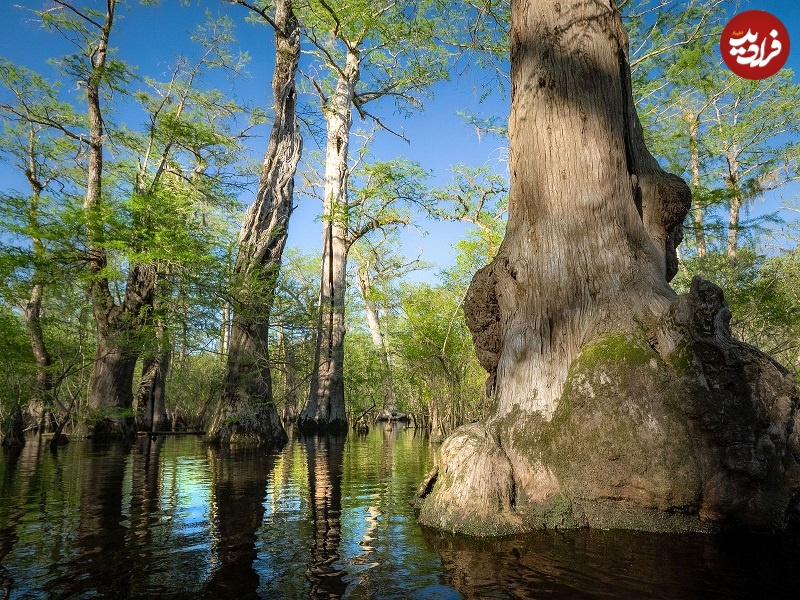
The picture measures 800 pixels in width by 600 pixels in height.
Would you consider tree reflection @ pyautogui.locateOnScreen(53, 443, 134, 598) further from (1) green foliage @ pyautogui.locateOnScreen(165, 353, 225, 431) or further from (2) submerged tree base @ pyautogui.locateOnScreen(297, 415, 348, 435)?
(1) green foliage @ pyautogui.locateOnScreen(165, 353, 225, 431)

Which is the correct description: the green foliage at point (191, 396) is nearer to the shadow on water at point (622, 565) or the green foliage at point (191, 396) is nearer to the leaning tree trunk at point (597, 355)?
the leaning tree trunk at point (597, 355)

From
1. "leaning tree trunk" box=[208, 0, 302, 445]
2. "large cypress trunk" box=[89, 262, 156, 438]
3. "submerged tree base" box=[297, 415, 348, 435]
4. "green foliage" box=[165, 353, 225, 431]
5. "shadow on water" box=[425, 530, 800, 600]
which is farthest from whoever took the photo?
"green foliage" box=[165, 353, 225, 431]

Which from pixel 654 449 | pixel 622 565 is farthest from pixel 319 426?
pixel 622 565

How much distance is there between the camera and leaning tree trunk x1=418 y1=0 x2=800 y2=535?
301cm

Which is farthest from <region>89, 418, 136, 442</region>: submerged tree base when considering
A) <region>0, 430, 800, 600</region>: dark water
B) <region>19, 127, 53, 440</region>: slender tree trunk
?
<region>0, 430, 800, 600</region>: dark water

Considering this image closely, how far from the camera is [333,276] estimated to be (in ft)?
52.8

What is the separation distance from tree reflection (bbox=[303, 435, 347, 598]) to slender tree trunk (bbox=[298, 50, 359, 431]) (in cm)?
781

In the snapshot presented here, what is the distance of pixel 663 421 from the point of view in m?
3.06

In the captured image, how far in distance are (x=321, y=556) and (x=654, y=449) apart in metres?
2.08

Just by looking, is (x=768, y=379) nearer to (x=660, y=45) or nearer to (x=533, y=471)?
(x=533, y=471)

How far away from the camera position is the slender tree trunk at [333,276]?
49.3 feet

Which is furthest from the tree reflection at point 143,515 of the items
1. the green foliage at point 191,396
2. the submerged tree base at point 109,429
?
the green foliage at point 191,396

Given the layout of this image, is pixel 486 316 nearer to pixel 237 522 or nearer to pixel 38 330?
pixel 237 522

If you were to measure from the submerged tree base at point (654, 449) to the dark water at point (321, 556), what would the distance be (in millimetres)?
181
